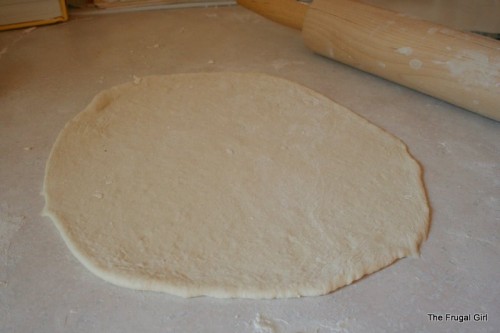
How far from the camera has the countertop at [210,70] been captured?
1.31m

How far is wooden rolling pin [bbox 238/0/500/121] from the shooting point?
2.04 meters

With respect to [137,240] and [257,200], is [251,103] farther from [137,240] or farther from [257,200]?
[137,240]

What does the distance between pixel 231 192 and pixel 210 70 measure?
990mm

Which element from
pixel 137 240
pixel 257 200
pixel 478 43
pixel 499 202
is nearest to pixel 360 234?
pixel 257 200

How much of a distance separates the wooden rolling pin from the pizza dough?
378 mm

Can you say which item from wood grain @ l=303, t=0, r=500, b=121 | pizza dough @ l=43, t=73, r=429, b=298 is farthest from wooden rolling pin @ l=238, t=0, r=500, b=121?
pizza dough @ l=43, t=73, r=429, b=298

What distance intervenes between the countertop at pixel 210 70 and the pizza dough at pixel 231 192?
57 mm

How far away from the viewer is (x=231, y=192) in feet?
5.46

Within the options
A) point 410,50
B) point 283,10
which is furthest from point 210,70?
point 410,50

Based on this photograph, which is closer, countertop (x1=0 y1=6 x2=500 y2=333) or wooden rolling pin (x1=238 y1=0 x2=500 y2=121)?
countertop (x1=0 y1=6 x2=500 y2=333)

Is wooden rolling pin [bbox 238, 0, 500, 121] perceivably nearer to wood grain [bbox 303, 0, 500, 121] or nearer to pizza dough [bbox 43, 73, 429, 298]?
wood grain [bbox 303, 0, 500, 121]

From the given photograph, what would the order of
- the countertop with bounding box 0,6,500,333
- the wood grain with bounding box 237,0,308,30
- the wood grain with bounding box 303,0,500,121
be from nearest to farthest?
the countertop with bounding box 0,6,500,333 < the wood grain with bounding box 303,0,500,121 < the wood grain with bounding box 237,0,308,30

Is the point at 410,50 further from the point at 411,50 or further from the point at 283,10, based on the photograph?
the point at 283,10

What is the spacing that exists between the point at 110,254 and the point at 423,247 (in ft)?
3.12
